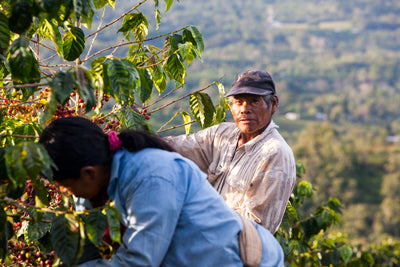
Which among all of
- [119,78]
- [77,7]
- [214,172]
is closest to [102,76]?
[119,78]

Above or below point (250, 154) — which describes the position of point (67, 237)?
above

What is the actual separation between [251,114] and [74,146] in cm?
114

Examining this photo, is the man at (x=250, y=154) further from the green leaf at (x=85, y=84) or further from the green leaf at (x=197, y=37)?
the green leaf at (x=85, y=84)

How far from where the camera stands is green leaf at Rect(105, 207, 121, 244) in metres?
1.49

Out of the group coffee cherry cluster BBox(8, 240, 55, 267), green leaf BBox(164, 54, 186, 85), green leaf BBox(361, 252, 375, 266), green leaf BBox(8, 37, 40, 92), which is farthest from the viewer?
green leaf BBox(361, 252, 375, 266)

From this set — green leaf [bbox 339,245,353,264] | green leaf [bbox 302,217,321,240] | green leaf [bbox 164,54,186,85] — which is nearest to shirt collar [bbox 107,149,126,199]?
green leaf [bbox 164,54,186,85]

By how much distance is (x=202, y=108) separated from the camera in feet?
8.32

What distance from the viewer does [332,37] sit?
9525cm

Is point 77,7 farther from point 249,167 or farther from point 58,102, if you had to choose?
point 249,167

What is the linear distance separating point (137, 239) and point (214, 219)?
0.24m

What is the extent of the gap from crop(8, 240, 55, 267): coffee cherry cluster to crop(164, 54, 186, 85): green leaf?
0.92 m

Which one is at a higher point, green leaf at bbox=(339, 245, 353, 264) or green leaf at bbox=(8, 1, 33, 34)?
green leaf at bbox=(8, 1, 33, 34)

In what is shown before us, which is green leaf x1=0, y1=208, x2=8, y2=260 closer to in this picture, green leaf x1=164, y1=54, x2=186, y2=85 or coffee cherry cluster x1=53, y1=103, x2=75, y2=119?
coffee cherry cluster x1=53, y1=103, x2=75, y2=119

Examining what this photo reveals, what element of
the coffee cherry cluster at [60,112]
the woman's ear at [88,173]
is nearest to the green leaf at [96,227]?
the woman's ear at [88,173]
